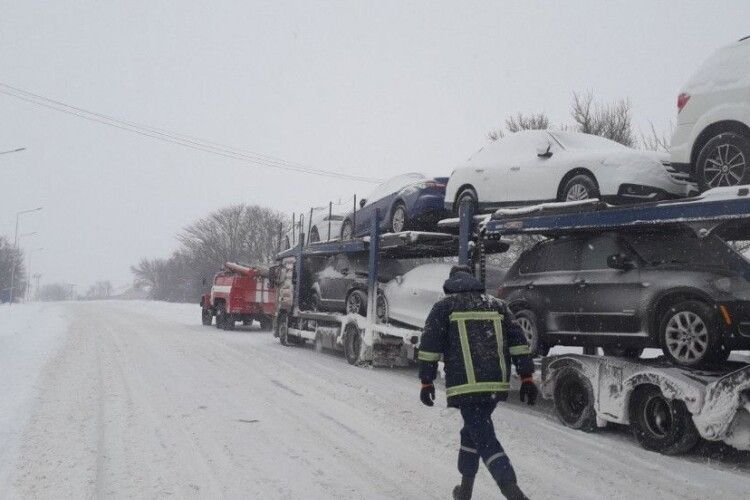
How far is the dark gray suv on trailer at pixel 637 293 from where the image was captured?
233 inches

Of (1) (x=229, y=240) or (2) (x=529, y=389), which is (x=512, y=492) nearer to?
(2) (x=529, y=389)

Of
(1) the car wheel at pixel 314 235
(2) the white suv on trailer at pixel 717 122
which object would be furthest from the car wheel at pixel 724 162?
(1) the car wheel at pixel 314 235

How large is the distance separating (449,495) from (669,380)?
2449 millimetres

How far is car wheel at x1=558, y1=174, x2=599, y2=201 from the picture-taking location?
7715 millimetres

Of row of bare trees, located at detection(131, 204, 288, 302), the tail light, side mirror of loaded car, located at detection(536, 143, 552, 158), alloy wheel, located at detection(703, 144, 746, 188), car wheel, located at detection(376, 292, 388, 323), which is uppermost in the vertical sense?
row of bare trees, located at detection(131, 204, 288, 302)

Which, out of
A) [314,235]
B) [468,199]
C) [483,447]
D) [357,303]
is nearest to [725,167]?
[468,199]

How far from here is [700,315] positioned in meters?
6.01

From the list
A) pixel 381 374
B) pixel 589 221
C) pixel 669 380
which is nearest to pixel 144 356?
pixel 381 374

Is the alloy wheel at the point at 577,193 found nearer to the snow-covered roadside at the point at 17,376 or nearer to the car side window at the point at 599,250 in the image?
the car side window at the point at 599,250

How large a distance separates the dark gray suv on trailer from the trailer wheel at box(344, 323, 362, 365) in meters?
4.44

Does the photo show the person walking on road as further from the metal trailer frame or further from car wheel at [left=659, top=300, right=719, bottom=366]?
car wheel at [left=659, top=300, right=719, bottom=366]

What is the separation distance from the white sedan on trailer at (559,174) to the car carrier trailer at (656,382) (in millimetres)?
569

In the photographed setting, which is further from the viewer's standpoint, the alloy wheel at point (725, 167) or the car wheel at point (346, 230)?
the car wheel at point (346, 230)

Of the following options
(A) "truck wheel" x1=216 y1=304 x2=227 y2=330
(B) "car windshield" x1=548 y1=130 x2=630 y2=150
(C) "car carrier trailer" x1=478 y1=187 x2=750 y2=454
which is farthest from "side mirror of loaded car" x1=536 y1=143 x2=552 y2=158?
(A) "truck wheel" x1=216 y1=304 x2=227 y2=330
